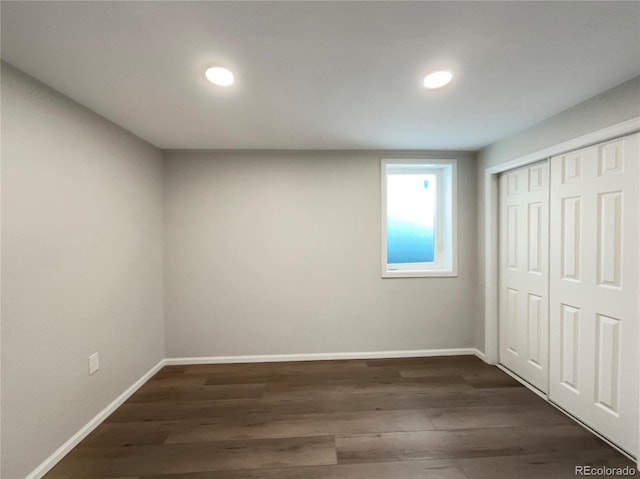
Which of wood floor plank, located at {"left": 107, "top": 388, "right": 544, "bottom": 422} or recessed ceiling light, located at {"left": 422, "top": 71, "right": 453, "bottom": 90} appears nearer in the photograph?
recessed ceiling light, located at {"left": 422, "top": 71, "right": 453, "bottom": 90}

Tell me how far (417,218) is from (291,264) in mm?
1565

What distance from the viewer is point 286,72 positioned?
1.47 metres

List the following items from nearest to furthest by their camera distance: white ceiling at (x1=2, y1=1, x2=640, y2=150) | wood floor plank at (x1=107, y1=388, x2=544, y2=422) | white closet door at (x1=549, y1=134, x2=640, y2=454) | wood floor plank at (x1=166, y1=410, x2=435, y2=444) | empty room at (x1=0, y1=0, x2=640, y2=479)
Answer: white ceiling at (x1=2, y1=1, x2=640, y2=150) → empty room at (x1=0, y1=0, x2=640, y2=479) → white closet door at (x1=549, y1=134, x2=640, y2=454) → wood floor plank at (x1=166, y1=410, x2=435, y2=444) → wood floor plank at (x1=107, y1=388, x2=544, y2=422)

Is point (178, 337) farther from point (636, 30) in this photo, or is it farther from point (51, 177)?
point (636, 30)

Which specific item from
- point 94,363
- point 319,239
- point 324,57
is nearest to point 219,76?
point 324,57

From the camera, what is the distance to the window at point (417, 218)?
3127mm

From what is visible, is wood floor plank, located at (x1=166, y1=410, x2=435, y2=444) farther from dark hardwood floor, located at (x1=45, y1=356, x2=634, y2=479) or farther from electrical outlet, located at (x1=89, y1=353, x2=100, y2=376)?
electrical outlet, located at (x1=89, y1=353, x2=100, y2=376)

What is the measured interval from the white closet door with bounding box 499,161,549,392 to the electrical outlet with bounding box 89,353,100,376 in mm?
3446

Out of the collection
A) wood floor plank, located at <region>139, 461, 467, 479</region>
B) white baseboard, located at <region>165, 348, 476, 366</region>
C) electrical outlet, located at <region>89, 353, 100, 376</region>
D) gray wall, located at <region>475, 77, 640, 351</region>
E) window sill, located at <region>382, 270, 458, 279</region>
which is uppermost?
gray wall, located at <region>475, 77, 640, 351</region>

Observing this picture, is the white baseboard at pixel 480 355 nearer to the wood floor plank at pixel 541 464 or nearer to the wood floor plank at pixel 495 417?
the wood floor plank at pixel 495 417

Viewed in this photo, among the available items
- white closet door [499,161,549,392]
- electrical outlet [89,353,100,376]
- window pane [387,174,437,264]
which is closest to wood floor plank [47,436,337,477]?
electrical outlet [89,353,100,376]

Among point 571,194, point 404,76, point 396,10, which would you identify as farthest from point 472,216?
point 396,10

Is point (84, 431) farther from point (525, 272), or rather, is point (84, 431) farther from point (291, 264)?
point (525, 272)

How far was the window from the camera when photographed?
10.3ft
